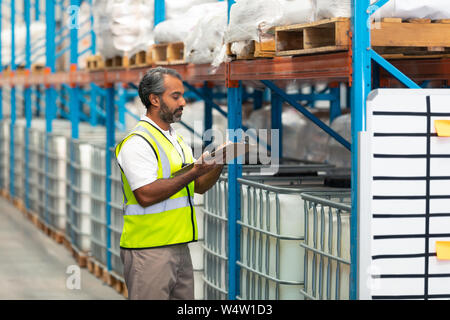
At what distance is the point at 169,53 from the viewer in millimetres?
7449

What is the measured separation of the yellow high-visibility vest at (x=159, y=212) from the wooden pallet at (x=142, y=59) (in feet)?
11.6

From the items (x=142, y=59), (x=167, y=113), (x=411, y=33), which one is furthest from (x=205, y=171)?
(x=142, y=59)

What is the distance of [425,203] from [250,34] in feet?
6.23

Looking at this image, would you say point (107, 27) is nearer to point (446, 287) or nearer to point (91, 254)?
point (91, 254)

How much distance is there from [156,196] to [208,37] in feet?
8.00

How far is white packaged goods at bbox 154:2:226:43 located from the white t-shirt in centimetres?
279

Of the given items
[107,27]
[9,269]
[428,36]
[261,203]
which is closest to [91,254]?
[9,269]

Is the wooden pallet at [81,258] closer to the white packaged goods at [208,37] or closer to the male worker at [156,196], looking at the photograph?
the white packaged goods at [208,37]

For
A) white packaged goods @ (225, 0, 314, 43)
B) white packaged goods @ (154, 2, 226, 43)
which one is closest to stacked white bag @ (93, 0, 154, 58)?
white packaged goods @ (154, 2, 226, 43)

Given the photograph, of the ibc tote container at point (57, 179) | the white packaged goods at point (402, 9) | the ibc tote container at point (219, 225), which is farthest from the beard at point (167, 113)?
the ibc tote container at point (57, 179)

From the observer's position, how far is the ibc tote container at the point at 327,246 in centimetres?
473

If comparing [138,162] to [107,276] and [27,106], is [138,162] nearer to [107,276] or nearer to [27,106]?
[107,276]
